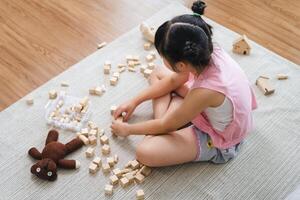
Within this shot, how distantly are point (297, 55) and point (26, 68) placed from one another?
123 centimetres

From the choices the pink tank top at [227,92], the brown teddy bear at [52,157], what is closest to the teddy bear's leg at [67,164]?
the brown teddy bear at [52,157]

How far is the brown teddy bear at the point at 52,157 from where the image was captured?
4.53ft

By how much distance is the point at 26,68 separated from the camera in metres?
1.79

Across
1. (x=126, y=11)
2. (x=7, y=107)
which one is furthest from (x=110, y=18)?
(x=7, y=107)

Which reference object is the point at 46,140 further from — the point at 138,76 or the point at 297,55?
the point at 297,55

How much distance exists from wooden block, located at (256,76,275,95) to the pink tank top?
0.29 m

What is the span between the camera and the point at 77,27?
6.53ft

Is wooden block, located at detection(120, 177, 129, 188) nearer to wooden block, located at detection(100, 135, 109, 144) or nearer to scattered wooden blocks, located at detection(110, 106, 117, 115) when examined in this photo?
wooden block, located at detection(100, 135, 109, 144)

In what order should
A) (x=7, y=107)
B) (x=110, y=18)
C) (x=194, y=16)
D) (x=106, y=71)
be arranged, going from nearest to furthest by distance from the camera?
(x=194, y=16) < (x=7, y=107) < (x=106, y=71) < (x=110, y=18)

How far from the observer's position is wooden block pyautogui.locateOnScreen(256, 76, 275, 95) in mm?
1689

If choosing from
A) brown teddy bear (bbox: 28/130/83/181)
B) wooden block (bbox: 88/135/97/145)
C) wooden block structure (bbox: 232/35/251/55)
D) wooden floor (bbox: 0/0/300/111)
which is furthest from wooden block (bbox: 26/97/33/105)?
wooden block structure (bbox: 232/35/251/55)

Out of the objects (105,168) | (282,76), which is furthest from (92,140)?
(282,76)

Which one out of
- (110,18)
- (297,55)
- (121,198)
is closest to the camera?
(121,198)

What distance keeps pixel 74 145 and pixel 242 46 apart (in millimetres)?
875
